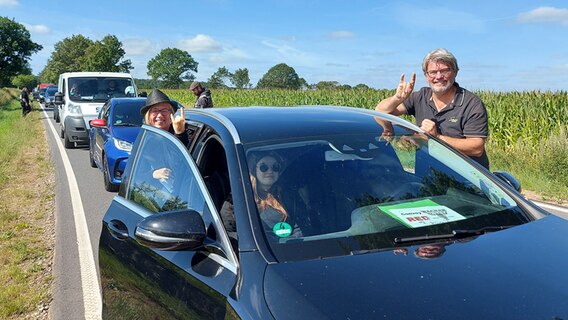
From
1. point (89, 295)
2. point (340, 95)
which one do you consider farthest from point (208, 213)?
point (340, 95)

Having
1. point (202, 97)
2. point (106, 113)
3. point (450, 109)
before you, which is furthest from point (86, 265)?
point (202, 97)

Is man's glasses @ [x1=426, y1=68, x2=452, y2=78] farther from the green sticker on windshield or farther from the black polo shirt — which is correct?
the green sticker on windshield

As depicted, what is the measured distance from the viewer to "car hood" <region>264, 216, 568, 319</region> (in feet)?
5.74

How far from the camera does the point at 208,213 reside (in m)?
2.53

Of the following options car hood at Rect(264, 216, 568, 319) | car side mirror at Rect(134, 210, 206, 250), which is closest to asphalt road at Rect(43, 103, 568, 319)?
car side mirror at Rect(134, 210, 206, 250)

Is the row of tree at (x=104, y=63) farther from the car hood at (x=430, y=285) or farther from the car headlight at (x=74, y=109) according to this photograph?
the car hood at (x=430, y=285)

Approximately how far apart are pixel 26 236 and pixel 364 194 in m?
5.50

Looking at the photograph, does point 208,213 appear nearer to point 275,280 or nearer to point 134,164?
point 275,280

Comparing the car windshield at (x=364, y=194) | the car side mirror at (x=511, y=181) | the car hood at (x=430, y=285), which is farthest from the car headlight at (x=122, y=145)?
the car hood at (x=430, y=285)

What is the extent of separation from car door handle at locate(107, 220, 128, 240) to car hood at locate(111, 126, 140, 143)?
663 centimetres

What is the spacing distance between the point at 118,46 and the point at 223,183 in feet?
292

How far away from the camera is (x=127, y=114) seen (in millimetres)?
11133

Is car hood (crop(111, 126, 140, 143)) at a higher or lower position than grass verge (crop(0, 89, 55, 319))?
higher

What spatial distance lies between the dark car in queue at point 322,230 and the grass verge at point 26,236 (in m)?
1.65
